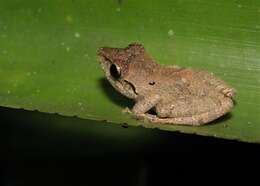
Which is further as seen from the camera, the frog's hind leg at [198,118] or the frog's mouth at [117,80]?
the frog's mouth at [117,80]

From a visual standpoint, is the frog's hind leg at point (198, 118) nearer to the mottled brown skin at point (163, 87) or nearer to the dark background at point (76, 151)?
the mottled brown skin at point (163, 87)

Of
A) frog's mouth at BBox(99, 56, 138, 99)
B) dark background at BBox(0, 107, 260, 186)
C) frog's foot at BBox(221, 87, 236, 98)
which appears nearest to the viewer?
frog's foot at BBox(221, 87, 236, 98)

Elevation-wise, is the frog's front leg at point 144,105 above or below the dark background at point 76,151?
above

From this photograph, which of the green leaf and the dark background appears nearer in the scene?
the green leaf

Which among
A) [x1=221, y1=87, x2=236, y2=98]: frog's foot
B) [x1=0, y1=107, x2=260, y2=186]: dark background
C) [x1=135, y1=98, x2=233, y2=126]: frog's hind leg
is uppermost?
[x1=221, y1=87, x2=236, y2=98]: frog's foot

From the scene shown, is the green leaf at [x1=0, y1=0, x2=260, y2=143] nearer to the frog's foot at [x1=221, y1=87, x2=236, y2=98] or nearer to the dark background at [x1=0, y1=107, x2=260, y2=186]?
the frog's foot at [x1=221, y1=87, x2=236, y2=98]

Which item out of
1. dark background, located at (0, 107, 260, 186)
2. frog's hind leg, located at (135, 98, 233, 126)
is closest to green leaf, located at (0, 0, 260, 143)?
frog's hind leg, located at (135, 98, 233, 126)

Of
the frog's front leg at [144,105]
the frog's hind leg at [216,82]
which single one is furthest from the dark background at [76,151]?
the frog's hind leg at [216,82]
